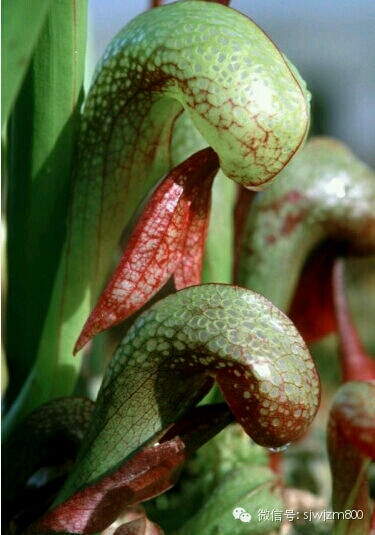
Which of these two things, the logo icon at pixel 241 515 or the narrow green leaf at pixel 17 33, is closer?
the narrow green leaf at pixel 17 33

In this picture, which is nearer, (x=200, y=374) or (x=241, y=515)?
(x=200, y=374)

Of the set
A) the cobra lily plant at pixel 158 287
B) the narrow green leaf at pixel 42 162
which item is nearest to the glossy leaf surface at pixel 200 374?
the cobra lily plant at pixel 158 287

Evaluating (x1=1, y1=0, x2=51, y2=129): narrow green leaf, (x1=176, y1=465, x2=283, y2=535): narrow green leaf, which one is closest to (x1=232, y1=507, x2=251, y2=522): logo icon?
(x1=176, y1=465, x2=283, y2=535): narrow green leaf

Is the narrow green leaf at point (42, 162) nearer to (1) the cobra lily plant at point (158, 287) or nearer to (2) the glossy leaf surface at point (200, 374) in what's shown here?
(1) the cobra lily plant at point (158, 287)

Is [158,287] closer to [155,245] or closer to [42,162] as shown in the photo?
[155,245]

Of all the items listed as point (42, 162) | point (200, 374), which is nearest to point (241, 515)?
point (200, 374)

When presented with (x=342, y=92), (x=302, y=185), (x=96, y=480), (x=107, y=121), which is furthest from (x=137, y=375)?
(x=342, y=92)

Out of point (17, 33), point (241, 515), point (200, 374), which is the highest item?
point (17, 33)

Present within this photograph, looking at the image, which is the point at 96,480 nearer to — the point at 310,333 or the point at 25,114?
the point at 25,114
